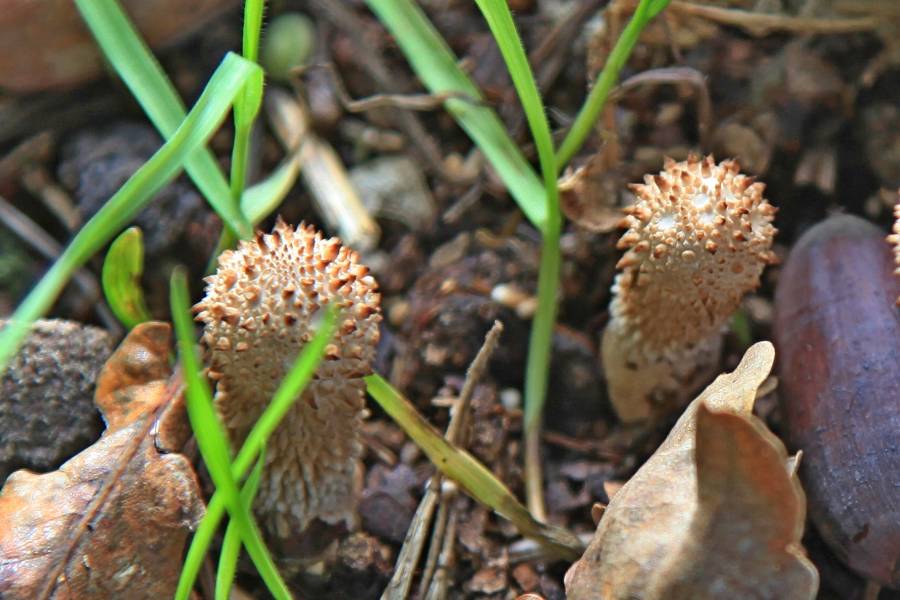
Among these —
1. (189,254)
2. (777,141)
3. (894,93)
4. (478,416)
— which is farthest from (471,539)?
(894,93)

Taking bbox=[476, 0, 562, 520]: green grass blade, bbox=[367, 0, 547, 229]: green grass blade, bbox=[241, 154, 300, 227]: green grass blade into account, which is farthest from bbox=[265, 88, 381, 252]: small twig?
bbox=[476, 0, 562, 520]: green grass blade

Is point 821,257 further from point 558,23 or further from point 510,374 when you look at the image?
point 558,23

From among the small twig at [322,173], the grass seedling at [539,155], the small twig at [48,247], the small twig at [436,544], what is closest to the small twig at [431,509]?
the small twig at [436,544]

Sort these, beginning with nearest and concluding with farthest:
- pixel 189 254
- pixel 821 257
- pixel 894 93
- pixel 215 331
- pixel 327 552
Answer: pixel 215 331
pixel 327 552
pixel 821 257
pixel 189 254
pixel 894 93

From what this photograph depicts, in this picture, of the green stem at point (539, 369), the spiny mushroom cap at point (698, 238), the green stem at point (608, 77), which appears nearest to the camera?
the spiny mushroom cap at point (698, 238)

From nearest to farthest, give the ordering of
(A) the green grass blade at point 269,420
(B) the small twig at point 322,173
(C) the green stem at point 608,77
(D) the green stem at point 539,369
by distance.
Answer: (A) the green grass blade at point 269,420 < (C) the green stem at point 608,77 < (D) the green stem at point 539,369 < (B) the small twig at point 322,173

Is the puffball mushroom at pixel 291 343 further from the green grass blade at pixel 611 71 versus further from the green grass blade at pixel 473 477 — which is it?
the green grass blade at pixel 611 71

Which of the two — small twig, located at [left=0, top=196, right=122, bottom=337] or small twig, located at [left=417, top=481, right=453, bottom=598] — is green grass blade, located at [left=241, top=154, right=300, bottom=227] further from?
small twig, located at [left=417, top=481, right=453, bottom=598]
